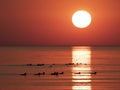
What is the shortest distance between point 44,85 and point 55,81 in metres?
3.19

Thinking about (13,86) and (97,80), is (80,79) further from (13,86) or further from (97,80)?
(13,86)

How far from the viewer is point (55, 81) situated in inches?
1491

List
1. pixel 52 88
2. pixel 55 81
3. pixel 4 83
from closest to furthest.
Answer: pixel 52 88 → pixel 4 83 → pixel 55 81

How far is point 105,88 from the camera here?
33.0 metres

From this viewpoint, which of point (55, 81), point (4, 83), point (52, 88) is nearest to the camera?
point (52, 88)

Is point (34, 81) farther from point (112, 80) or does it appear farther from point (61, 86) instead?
point (112, 80)

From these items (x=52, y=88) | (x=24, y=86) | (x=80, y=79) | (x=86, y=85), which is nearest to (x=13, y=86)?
(x=24, y=86)

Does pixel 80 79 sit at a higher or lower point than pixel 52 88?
higher

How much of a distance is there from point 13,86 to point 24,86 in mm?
811

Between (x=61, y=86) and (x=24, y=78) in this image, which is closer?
(x=61, y=86)

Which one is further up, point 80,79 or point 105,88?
point 80,79

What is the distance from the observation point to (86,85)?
35.0 meters

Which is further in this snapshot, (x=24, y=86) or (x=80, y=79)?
(x=80, y=79)

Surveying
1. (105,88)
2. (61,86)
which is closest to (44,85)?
(61,86)
